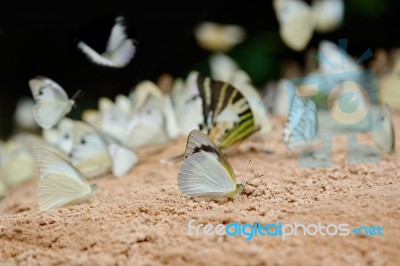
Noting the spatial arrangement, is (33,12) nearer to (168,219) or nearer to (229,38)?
(229,38)

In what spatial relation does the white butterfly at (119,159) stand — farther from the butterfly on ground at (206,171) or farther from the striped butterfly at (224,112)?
the butterfly on ground at (206,171)

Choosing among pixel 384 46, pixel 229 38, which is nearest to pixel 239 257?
pixel 229 38

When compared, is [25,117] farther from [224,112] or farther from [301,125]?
[301,125]

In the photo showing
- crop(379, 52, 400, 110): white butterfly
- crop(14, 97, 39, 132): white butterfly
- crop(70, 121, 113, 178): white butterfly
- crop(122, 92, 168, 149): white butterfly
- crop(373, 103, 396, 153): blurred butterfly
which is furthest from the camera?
crop(14, 97, 39, 132): white butterfly

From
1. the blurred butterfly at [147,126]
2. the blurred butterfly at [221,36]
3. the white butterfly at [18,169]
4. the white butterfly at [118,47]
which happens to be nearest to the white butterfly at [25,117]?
the blurred butterfly at [221,36]

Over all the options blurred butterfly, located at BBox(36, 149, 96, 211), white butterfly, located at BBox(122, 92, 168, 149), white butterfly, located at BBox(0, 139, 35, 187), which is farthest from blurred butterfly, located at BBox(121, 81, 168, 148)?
blurred butterfly, located at BBox(36, 149, 96, 211)

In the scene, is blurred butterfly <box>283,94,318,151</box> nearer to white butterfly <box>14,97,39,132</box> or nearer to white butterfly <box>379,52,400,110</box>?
white butterfly <box>379,52,400,110</box>
